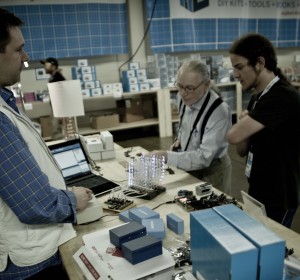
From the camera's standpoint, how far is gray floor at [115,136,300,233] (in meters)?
3.24

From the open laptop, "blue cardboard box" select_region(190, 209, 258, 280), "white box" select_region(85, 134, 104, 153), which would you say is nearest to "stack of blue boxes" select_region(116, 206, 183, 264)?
"blue cardboard box" select_region(190, 209, 258, 280)

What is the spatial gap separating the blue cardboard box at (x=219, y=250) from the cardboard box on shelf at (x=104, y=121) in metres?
4.42

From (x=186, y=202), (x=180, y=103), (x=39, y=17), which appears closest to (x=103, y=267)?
(x=186, y=202)

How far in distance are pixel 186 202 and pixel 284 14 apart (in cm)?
605

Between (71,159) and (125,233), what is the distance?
3.38ft

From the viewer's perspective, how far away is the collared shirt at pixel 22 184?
3.47 ft

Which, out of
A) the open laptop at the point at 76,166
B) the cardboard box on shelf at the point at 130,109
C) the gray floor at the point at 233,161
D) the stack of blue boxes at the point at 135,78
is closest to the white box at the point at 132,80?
the stack of blue boxes at the point at 135,78

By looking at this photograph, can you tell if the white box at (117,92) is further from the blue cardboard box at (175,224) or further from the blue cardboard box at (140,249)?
the blue cardboard box at (140,249)

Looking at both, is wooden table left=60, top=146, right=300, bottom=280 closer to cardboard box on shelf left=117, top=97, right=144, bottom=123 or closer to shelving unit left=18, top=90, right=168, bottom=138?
shelving unit left=18, top=90, right=168, bottom=138

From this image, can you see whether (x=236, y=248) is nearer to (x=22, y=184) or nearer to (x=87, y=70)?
(x=22, y=184)

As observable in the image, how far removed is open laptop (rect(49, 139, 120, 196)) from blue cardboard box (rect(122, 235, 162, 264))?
836 millimetres

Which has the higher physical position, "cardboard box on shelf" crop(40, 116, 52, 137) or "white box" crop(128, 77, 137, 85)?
"white box" crop(128, 77, 137, 85)

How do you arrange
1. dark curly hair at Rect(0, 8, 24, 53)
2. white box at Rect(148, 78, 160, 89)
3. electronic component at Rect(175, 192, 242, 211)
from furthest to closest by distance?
white box at Rect(148, 78, 160, 89), electronic component at Rect(175, 192, 242, 211), dark curly hair at Rect(0, 8, 24, 53)

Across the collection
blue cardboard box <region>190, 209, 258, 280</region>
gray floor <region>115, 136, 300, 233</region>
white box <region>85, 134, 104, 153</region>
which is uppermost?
blue cardboard box <region>190, 209, 258, 280</region>
